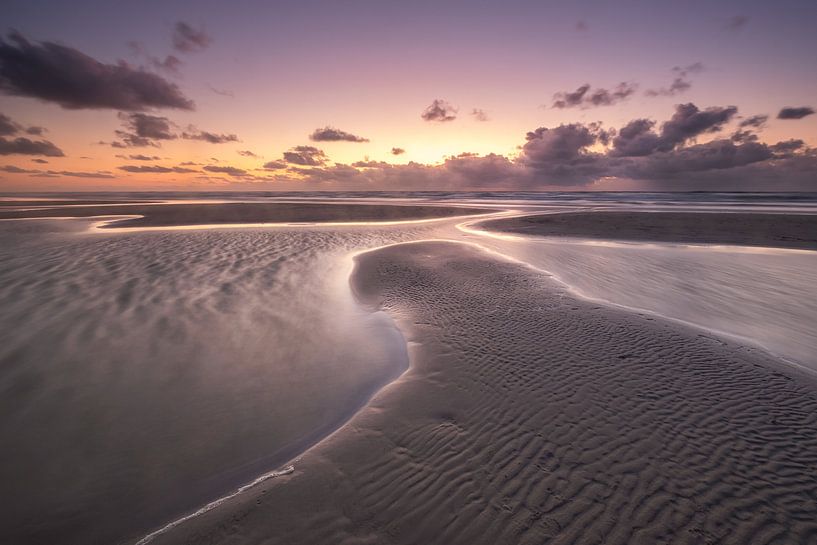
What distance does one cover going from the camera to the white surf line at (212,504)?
3.39 m

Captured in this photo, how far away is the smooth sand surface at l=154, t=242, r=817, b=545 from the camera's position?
3.35 m

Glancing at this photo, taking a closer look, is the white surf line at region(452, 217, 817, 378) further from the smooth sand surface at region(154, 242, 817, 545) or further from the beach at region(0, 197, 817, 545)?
the smooth sand surface at region(154, 242, 817, 545)

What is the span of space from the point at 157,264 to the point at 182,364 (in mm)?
9694

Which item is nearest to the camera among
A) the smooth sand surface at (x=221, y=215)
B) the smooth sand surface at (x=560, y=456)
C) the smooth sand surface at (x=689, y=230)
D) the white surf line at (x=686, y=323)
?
the smooth sand surface at (x=560, y=456)

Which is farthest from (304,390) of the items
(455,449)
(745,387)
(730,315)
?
(730,315)

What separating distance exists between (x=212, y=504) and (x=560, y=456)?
4.18 metres

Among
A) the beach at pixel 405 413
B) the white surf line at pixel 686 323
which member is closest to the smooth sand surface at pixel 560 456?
the beach at pixel 405 413

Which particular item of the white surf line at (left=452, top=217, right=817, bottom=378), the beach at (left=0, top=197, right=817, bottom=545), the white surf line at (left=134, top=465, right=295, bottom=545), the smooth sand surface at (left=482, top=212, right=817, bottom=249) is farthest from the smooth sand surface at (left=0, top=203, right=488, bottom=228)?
the white surf line at (left=134, top=465, right=295, bottom=545)

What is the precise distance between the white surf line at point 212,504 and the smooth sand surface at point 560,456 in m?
0.09

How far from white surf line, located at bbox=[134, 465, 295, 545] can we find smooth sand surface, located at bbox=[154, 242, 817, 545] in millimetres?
89

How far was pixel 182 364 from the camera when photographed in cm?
672

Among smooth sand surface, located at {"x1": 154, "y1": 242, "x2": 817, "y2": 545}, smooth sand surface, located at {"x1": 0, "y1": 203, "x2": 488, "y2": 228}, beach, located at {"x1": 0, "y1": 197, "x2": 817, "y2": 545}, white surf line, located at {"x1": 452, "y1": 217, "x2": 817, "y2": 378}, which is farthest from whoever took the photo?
smooth sand surface, located at {"x1": 0, "y1": 203, "x2": 488, "y2": 228}

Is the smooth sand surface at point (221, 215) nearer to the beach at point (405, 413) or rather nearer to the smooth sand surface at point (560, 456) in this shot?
the beach at point (405, 413)

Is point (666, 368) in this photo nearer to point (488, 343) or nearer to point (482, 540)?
point (488, 343)
